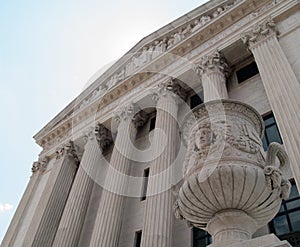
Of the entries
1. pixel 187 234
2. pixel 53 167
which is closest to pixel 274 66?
pixel 187 234

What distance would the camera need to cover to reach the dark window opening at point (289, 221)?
34.4ft

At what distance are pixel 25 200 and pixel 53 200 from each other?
4.22 metres

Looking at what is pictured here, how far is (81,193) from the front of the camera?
59.6 ft

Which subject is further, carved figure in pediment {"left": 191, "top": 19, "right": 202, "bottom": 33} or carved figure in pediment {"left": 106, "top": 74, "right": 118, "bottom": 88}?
carved figure in pediment {"left": 106, "top": 74, "right": 118, "bottom": 88}

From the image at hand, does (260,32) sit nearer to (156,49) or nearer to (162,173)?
(156,49)

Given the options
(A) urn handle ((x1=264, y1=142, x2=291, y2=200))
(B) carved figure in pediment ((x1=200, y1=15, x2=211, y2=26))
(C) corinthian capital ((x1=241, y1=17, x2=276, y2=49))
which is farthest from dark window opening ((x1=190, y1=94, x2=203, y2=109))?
(A) urn handle ((x1=264, y1=142, x2=291, y2=200))

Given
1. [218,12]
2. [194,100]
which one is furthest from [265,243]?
[218,12]

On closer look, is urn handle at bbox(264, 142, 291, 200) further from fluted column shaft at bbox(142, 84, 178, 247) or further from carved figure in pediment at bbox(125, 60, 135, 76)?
carved figure in pediment at bbox(125, 60, 135, 76)

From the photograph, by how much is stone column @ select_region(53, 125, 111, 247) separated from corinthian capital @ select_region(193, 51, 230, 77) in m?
8.34

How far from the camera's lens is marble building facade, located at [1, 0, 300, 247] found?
5.55m

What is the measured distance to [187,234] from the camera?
1342 cm

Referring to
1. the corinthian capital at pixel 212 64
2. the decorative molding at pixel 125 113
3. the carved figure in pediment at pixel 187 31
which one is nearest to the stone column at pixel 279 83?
the corinthian capital at pixel 212 64

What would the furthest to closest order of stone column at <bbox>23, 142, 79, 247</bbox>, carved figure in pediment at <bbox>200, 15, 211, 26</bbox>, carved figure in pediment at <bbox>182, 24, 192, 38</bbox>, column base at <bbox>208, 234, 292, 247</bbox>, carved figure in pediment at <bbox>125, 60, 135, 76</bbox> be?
carved figure in pediment at <bbox>125, 60, 135, 76</bbox> → carved figure in pediment at <bbox>182, 24, 192, 38</bbox> → carved figure in pediment at <bbox>200, 15, 211, 26</bbox> → stone column at <bbox>23, 142, 79, 247</bbox> → column base at <bbox>208, 234, 292, 247</bbox>

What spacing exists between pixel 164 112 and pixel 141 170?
146 inches
